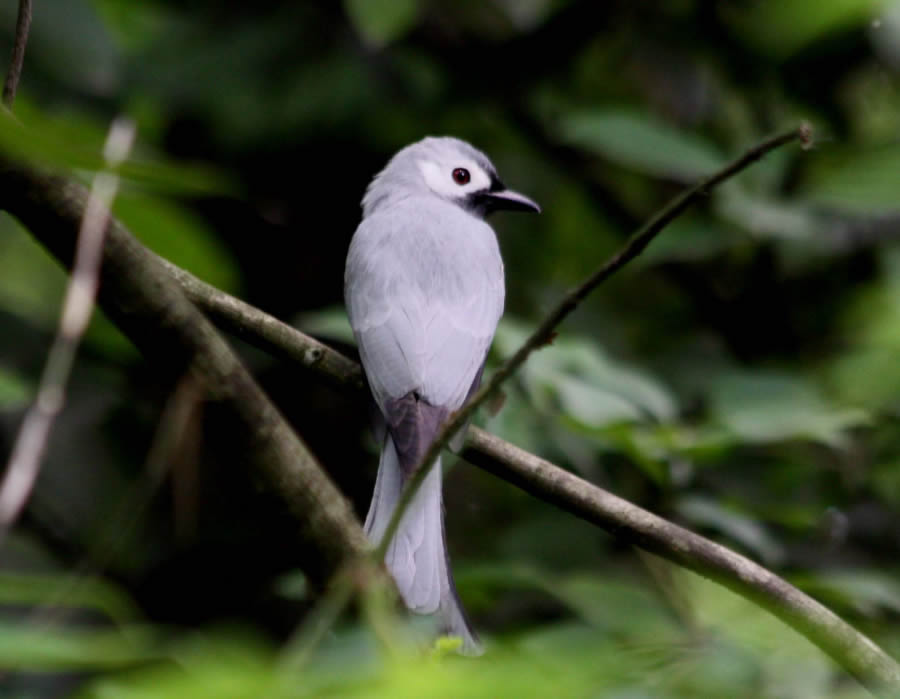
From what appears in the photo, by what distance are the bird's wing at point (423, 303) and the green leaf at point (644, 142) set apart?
71cm

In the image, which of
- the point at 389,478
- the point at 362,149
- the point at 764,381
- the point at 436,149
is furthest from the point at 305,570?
the point at 362,149

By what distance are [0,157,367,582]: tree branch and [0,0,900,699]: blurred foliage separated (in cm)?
114

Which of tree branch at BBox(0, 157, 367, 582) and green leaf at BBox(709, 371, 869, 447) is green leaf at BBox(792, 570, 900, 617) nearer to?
green leaf at BBox(709, 371, 869, 447)

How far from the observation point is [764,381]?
4262 millimetres

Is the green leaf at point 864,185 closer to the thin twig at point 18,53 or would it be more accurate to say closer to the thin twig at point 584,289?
the thin twig at point 584,289

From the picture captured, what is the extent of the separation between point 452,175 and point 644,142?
830mm

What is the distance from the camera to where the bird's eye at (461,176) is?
4727mm

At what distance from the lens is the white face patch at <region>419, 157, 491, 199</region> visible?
4.70 m

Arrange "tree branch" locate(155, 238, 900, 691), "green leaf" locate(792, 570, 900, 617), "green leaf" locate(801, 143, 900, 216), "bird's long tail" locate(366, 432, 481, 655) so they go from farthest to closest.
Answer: "green leaf" locate(801, 143, 900, 216)
"green leaf" locate(792, 570, 900, 617)
"bird's long tail" locate(366, 432, 481, 655)
"tree branch" locate(155, 238, 900, 691)

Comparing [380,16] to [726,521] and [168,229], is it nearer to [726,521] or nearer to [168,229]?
[726,521]

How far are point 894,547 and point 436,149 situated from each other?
8.25ft

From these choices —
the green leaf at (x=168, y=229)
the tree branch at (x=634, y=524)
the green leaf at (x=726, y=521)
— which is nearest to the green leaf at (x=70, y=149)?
the green leaf at (x=168, y=229)

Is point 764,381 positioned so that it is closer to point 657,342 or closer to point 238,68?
point 657,342

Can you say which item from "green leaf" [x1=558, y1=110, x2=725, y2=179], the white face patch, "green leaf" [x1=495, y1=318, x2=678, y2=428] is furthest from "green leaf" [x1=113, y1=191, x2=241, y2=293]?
the white face patch
